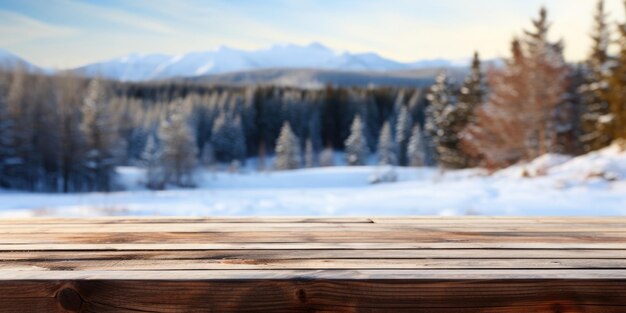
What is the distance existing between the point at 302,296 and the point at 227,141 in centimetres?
5629

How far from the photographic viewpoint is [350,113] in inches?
2586

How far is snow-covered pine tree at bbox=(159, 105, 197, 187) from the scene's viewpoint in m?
30.2

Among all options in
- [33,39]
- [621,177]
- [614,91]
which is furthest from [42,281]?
[33,39]

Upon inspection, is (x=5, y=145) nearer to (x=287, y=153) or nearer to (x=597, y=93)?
(x=287, y=153)

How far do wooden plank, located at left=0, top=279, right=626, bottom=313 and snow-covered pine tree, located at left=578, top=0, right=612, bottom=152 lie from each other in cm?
2007

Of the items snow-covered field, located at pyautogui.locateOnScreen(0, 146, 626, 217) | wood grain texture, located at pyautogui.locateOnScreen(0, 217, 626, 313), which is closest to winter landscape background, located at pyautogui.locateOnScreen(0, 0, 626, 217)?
snow-covered field, located at pyautogui.locateOnScreen(0, 146, 626, 217)

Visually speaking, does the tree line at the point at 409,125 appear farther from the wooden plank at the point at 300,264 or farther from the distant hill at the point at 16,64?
the wooden plank at the point at 300,264

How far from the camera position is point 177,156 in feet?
99.3

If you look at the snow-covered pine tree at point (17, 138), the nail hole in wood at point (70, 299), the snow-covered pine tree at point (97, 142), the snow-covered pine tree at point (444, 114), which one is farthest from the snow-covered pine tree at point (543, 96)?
the snow-covered pine tree at point (17, 138)

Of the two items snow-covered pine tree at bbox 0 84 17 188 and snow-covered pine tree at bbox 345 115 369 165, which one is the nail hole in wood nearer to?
snow-covered pine tree at bbox 0 84 17 188

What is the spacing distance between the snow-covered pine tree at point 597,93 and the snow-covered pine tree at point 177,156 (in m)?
20.6

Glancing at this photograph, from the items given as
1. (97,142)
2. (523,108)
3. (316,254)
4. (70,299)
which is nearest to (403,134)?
(97,142)

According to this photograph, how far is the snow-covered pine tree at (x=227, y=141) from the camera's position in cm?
5616

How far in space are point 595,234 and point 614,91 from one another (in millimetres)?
19271
